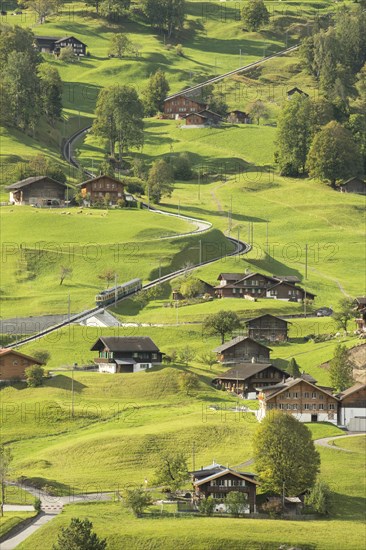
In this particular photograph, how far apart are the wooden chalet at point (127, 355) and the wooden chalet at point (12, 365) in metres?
8.99

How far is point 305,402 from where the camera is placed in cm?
12938

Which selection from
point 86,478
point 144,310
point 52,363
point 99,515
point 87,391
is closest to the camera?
point 99,515

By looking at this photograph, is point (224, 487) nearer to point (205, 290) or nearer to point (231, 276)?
point (205, 290)

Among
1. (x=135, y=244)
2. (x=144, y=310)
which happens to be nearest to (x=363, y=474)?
(x=144, y=310)

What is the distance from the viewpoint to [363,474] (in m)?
114

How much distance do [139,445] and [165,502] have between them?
10125 millimetres

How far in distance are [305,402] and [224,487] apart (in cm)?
2442

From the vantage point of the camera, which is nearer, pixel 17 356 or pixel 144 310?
pixel 17 356

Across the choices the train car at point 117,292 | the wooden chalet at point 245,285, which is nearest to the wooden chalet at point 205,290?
the wooden chalet at point 245,285

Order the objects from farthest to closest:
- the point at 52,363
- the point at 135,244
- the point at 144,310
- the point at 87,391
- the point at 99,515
A: the point at 135,244, the point at 144,310, the point at 52,363, the point at 87,391, the point at 99,515

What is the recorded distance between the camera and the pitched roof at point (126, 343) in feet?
468

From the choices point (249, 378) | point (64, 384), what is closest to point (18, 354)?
point (64, 384)

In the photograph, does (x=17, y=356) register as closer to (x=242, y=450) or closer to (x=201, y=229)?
(x=242, y=450)

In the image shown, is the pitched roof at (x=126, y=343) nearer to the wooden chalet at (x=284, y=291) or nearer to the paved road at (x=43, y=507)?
the wooden chalet at (x=284, y=291)
